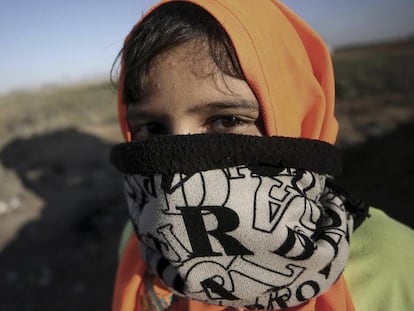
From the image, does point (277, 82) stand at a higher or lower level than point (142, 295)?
higher

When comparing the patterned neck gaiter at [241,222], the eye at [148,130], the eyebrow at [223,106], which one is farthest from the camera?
the eye at [148,130]

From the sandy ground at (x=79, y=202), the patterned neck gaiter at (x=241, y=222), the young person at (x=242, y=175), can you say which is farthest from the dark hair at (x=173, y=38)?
the sandy ground at (x=79, y=202)

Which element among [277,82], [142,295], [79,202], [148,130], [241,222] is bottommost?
[79,202]

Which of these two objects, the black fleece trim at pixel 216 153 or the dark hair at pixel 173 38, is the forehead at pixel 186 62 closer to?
the dark hair at pixel 173 38

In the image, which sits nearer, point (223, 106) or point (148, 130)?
point (223, 106)

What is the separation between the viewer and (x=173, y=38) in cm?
104

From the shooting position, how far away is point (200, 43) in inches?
40.1

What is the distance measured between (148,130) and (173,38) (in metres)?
0.28

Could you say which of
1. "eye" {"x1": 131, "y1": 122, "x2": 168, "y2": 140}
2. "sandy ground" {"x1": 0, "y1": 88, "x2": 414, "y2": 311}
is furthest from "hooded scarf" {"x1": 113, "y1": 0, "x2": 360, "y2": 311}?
"sandy ground" {"x1": 0, "y1": 88, "x2": 414, "y2": 311}

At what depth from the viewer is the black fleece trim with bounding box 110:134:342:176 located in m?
0.88

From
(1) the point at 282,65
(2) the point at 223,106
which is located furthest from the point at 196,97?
(1) the point at 282,65

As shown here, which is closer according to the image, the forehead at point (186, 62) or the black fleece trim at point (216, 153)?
the black fleece trim at point (216, 153)

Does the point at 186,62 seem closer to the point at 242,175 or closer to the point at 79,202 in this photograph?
the point at 242,175

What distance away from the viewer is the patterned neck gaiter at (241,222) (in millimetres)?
864
